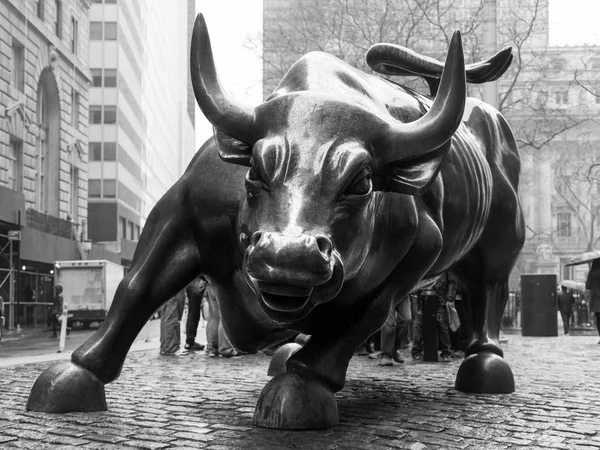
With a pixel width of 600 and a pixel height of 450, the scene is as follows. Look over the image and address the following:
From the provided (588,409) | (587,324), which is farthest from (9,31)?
(588,409)

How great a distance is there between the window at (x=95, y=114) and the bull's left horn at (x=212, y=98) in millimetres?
54506

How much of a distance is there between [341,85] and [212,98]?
0.91 metres

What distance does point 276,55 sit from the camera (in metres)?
28.4

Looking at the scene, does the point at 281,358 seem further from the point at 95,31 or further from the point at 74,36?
the point at 95,31

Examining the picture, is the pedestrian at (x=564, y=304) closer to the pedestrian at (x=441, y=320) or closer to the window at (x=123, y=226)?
the pedestrian at (x=441, y=320)

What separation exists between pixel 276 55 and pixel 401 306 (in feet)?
61.7

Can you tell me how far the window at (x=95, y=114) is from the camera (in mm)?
56719

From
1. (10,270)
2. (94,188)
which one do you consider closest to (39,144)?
(10,270)

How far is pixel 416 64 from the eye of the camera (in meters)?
6.56

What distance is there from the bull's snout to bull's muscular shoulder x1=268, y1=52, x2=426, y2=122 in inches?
41.3

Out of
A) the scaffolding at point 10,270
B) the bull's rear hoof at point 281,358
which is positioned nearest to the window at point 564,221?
the scaffolding at point 10,270

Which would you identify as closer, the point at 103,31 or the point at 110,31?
the point at 103,31

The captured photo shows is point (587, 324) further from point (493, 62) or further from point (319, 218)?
point (319, 218)

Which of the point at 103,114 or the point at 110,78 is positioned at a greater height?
the point at 110,78
